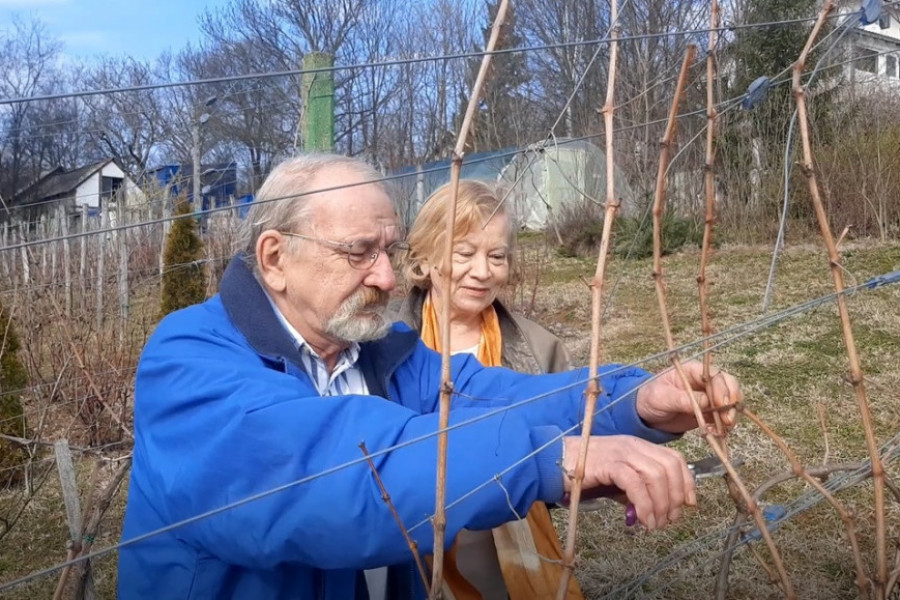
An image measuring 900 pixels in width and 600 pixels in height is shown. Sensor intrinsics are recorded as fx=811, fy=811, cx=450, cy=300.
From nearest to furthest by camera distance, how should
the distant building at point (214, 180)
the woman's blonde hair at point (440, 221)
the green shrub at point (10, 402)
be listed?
1. the woman's blonde hair at point (440, 221)
2. the distant building at point (214, 180)
3. the green shrub at point (10, 402)

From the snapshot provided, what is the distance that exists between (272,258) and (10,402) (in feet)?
12.2

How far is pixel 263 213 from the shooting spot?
1605 mm

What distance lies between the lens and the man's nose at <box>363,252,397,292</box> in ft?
5.03

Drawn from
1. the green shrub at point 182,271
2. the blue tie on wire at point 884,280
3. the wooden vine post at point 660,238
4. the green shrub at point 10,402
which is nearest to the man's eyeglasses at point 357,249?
the wooden vine post at point 660,238

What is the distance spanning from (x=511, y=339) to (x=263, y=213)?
3.61 ft

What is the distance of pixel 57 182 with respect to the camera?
3.40 m

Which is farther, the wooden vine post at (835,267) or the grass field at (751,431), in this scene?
the grass field at (751,431)

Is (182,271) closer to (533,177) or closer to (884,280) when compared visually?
(533,177)

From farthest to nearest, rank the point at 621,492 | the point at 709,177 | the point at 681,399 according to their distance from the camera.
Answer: the point at 681,399 → the point at 709,177 → the point at 621,492

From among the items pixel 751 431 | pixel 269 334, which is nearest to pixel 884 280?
pixel 269 334

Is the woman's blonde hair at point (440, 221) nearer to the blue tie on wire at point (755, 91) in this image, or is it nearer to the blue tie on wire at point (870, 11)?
the blue tie on wire at point (755, 91)

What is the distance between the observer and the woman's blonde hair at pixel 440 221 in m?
2.41

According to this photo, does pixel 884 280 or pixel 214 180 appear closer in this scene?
pixel 884 280

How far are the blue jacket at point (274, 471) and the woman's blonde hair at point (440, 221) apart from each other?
1.13 m
